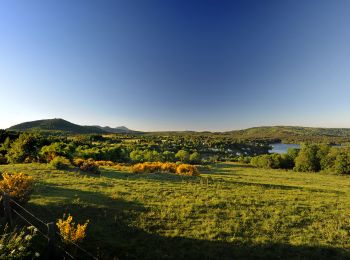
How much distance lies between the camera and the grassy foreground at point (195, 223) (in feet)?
39.7

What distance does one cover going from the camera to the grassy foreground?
39.7ft

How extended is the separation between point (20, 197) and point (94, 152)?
199 feet

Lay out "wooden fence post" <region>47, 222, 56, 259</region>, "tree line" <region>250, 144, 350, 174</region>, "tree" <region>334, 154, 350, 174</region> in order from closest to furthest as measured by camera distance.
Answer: "wooden fence post" <region>47, 222, 56, 259</region>
"tree" <region>334, 154, 350, 174</region>
"tree line" <region>250, 144, 350, 174</region>

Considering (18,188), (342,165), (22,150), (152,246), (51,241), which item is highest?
(22,150)

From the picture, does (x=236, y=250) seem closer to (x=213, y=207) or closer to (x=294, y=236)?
(x=294, y=236)

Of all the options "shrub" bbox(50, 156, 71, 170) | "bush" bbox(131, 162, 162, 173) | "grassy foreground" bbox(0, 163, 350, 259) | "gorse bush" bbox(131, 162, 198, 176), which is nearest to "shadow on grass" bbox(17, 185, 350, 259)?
"grassy foreground" bbox(0, 163, 350, 259)

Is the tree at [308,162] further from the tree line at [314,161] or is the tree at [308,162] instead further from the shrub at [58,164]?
the shrub at [58,164]

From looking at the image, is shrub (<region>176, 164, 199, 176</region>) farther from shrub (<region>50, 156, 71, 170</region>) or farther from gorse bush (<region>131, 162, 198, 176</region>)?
shrub (<region>50, 156, 71, 170</region>)

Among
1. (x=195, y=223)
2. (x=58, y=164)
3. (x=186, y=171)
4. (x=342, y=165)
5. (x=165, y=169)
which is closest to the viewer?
(x=195, y=223)

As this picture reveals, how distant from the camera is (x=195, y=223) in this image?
49.9 feet

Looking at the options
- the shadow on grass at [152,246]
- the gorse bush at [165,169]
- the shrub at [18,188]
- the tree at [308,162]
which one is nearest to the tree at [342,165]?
the tree at [308,162]

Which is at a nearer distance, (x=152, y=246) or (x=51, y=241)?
(x=51, y=241)

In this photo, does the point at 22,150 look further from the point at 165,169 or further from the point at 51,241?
the point at 51,241

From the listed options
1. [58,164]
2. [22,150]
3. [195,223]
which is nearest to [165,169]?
[58,164]
